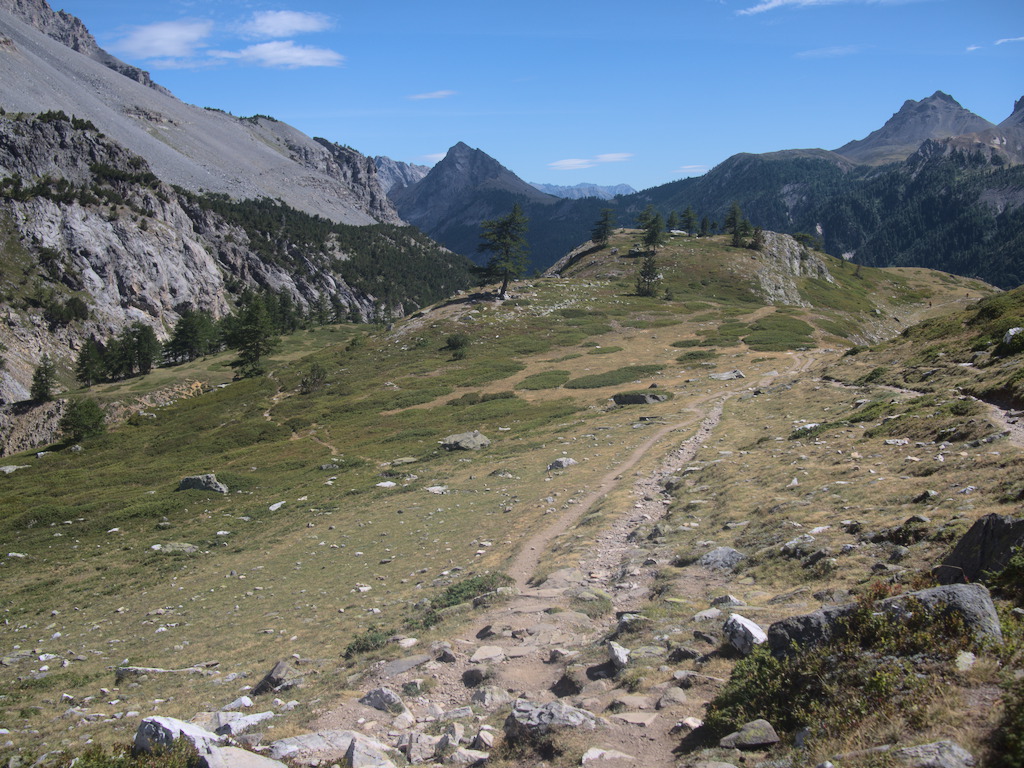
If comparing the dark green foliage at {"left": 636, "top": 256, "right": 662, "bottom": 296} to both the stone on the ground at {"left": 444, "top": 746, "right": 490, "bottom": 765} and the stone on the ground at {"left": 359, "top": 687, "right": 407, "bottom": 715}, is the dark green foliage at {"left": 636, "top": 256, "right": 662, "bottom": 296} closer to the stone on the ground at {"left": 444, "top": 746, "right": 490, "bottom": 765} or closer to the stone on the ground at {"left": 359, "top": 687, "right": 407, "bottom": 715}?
the stone on the ground at {"left": 359, "top": 687, "right": 407, "bottom": 715}

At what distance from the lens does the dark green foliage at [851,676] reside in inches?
241

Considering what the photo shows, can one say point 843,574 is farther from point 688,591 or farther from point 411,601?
point 411,601

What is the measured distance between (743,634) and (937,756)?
4.14 m

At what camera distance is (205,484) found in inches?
1350

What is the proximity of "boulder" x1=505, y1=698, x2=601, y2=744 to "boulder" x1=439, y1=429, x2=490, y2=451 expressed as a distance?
93.1 feet

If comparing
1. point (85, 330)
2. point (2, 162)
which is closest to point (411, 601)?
point (85, 330)

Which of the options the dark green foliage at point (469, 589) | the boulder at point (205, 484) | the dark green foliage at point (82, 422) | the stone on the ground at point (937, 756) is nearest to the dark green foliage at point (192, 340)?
the dark green foliage at point (82, 422)

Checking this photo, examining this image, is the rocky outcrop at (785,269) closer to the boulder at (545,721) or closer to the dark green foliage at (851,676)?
the dark green foliage at (851,676)

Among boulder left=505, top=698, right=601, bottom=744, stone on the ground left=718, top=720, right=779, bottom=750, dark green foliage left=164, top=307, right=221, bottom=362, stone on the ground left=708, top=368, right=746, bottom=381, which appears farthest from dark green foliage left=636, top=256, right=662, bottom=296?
stone on the ground left=718, top=720, right=779, bottom=750

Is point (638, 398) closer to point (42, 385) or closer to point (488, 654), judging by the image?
point (488, 654)

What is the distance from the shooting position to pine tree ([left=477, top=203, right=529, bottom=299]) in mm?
85688

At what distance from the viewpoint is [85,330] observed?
132 meters

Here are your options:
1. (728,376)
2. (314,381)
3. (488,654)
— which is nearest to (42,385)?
(314,381)

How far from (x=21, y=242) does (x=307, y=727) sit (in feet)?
581
